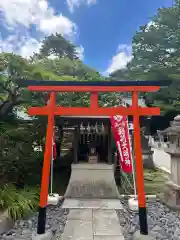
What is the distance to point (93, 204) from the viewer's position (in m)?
6.49

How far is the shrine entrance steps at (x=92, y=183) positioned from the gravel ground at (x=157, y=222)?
0.83 metres

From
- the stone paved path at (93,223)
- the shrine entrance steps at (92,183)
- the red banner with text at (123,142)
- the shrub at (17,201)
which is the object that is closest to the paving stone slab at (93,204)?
the stone paved path at (93,223)

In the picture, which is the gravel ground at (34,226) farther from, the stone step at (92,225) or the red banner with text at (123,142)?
the red banner with text at (123,142)

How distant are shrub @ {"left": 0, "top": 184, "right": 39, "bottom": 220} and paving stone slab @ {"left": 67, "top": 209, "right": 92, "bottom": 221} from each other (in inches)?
41.7

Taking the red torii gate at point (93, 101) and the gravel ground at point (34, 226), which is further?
the red torii gate at point (93, 101)

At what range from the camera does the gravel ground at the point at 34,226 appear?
473cm

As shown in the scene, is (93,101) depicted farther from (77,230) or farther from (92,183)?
(92,183)

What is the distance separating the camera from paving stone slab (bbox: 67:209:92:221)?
18.1 feet

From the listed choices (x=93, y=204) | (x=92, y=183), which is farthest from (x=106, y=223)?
(x=92, y=183)

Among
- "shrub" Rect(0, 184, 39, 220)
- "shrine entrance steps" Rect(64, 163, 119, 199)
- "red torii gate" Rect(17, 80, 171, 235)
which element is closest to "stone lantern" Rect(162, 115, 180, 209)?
"shrine entrance steps" Rect(64, 163, 119, 199)

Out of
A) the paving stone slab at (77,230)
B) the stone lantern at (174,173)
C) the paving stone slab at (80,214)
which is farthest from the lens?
the stone lantern at (174,173)

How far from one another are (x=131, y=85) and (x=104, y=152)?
488cm

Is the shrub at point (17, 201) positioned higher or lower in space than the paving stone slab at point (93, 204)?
higher

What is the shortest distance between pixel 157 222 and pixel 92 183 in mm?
2588
